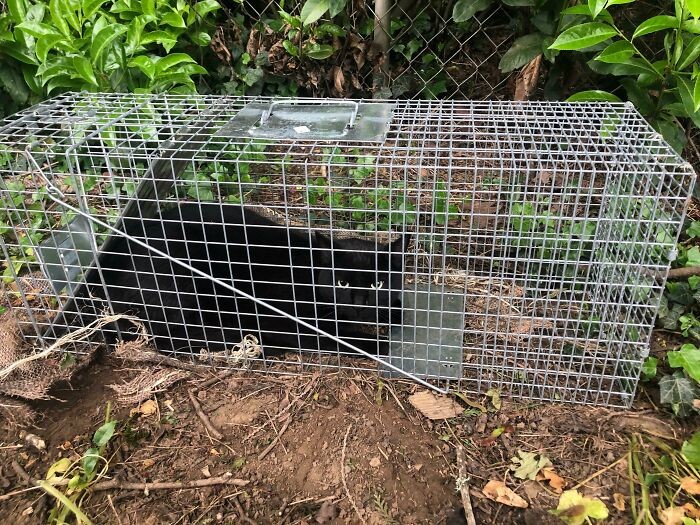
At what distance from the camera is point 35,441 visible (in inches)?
57.5

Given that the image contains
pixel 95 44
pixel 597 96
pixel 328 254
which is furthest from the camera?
pixel 95 44

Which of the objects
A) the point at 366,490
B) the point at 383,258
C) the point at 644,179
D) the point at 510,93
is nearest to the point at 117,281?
the point at 383,258

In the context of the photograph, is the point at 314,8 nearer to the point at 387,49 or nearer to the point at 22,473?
the point at 387,49

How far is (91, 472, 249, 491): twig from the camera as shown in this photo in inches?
52.8

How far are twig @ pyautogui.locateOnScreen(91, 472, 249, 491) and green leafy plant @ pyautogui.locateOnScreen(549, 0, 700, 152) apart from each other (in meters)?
1.55

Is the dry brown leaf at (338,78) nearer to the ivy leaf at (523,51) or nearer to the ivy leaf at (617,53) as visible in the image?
the ivy leaf at (523,51)

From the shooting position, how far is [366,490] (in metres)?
1.32

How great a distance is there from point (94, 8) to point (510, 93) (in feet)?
5.94

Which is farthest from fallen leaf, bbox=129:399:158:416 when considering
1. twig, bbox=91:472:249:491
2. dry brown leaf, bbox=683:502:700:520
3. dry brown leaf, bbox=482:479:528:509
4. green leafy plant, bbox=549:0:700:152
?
green leafy plant, bbox=549:0:700:152

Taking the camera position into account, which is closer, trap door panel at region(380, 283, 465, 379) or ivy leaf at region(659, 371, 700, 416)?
ivy leaf at region(659, 371, 700, 416)

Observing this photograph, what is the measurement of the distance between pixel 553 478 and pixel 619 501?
0.15 metres

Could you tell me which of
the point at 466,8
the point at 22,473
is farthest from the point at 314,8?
the point at 22,473

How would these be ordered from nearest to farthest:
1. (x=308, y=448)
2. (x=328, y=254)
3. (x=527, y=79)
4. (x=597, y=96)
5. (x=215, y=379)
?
(x=308, y=448), (x=215, y=379), (x=328, y=254), (x=597, y=96), (x=527, y=79)

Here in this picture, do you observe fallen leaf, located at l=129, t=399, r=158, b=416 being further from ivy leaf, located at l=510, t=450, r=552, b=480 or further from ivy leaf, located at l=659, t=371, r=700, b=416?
ivy leaf, located at l=659, t=371, r=700, b=416
